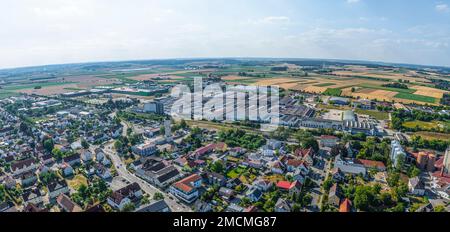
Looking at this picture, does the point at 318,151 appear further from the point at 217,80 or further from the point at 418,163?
the point at 217,80

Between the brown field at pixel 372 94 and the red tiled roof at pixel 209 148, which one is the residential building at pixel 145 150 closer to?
the red tiled roof at pixel 209 148

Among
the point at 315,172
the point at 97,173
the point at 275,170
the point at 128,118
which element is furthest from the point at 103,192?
the point at 128,118

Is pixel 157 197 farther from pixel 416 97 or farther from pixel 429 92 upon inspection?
pixel 429 92

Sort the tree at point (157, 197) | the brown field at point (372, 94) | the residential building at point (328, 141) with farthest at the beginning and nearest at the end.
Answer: the brown field at point (372, 94) → the residential building at point (328, 141) → the tree at point (157, 197)

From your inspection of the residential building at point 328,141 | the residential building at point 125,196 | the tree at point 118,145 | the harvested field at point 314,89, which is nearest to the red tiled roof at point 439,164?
the residential building at point 328,141

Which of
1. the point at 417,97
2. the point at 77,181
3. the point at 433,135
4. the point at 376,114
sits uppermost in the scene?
the point at 417,97

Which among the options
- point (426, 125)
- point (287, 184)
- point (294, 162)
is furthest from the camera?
point (426, 125)

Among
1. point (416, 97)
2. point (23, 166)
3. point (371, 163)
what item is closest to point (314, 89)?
point (416, 97)
